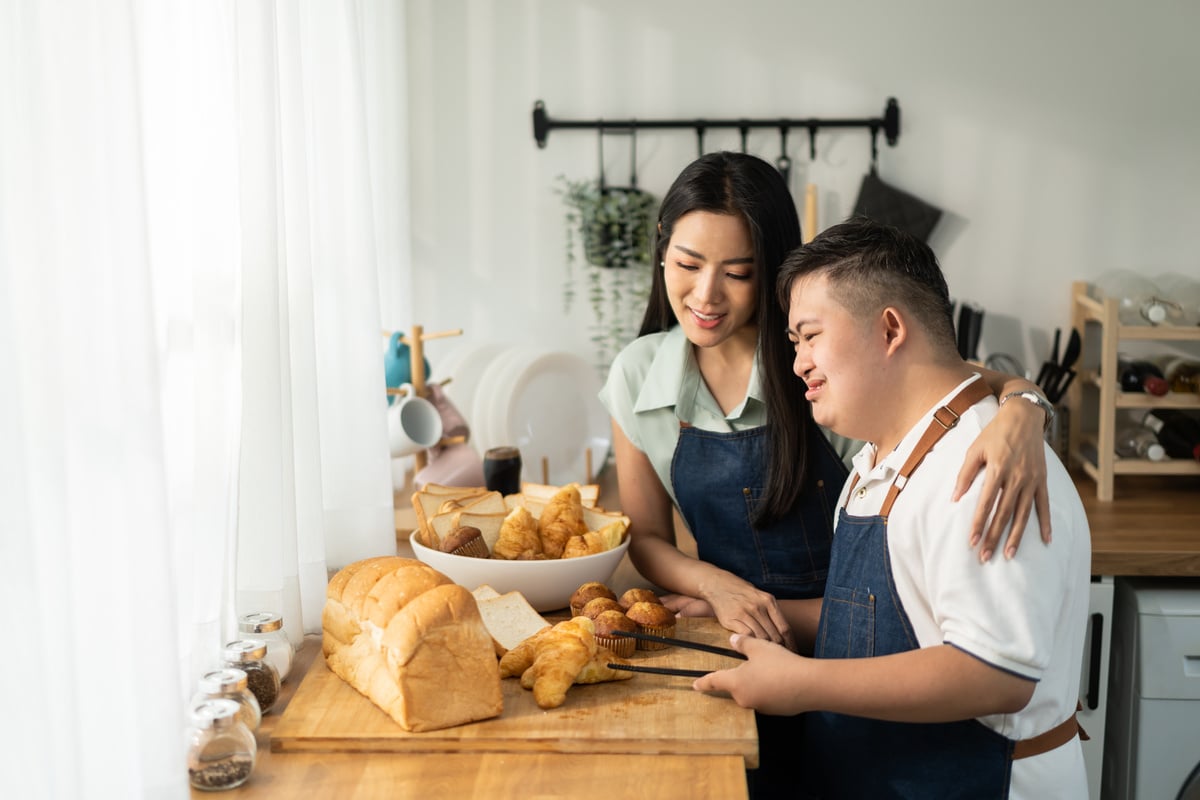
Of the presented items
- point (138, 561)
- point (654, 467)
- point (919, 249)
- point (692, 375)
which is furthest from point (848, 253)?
point (138, 561)

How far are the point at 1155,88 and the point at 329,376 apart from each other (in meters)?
2.25

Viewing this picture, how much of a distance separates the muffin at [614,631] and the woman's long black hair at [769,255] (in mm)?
352

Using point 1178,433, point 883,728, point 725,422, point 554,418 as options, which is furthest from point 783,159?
point 883,728

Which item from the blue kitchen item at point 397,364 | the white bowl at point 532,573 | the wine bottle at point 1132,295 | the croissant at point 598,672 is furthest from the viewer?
the wine bottle at point 1132,295

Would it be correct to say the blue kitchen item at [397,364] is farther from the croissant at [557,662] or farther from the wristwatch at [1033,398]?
the wristwatch at [1033,398]

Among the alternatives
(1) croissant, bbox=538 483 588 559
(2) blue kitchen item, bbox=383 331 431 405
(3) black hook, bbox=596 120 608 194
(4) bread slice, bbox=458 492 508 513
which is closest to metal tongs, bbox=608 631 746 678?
(1) croissant, bbox=538 483 588 559

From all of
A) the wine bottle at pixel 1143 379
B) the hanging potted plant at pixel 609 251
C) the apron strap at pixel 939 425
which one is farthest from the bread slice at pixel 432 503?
the wine bottle at pixel 1143 379

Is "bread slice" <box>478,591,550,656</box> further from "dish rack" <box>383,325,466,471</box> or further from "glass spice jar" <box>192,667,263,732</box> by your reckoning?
"dish rack" <box>383,325,466,471</box>

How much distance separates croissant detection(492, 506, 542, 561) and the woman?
20 centimetres

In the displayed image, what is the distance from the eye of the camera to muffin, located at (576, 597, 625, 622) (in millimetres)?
1467

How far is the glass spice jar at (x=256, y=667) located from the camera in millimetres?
1285

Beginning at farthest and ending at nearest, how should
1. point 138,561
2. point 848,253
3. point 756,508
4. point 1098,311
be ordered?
point 1098,311, point 756,508, point 848,253, point 138,561

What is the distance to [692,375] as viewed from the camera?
1.76 m

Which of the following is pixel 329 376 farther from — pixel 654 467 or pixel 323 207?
pixel 654 467
